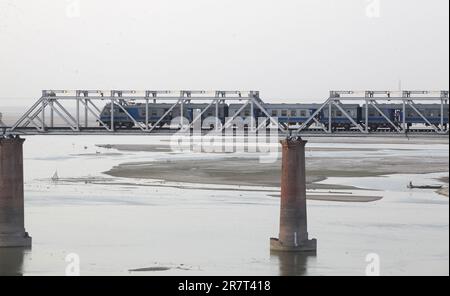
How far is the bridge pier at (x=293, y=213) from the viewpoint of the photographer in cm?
5897

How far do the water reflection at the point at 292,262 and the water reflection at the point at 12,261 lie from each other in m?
12.0

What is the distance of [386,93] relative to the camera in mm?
67562

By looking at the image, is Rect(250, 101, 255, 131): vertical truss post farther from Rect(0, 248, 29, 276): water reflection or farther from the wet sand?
the wet sand

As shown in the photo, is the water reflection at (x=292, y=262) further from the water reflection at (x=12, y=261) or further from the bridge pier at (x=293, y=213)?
the water reflection at (x=12, y=261)

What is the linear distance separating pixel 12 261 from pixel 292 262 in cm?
1342

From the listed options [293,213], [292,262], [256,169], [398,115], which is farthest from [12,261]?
[256,169]

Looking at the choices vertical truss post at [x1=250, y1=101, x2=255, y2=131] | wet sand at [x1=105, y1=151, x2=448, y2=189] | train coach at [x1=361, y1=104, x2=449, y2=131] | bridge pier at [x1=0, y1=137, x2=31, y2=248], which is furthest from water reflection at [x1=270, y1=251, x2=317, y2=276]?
wet sand at [x1=105, y1=151, x2=448, y2=189]

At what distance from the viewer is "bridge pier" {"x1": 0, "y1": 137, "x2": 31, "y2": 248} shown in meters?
60.9

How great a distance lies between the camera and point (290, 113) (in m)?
77.1

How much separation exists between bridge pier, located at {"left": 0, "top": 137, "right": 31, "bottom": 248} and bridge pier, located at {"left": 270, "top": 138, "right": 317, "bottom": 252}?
12862mm

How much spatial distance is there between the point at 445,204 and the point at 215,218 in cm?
1536

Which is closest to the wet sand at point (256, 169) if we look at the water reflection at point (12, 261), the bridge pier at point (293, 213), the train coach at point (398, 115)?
the train coach at point (398, 115)

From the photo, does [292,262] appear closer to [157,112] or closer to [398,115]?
[398,115]
